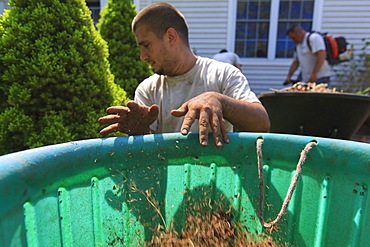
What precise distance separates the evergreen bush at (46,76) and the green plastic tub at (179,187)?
1308mm

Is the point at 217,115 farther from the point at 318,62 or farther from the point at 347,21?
the point at 347,21

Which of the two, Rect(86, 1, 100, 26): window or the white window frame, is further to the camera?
Rect(86, 1, 100, 26): window

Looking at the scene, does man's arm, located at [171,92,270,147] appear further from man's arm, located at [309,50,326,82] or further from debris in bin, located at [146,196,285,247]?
man's arm, located at [309,50,326,82]

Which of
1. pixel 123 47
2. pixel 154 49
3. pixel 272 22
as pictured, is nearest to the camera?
pixel 154 49

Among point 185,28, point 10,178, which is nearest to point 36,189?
point 10,178

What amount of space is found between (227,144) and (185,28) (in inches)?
49.1

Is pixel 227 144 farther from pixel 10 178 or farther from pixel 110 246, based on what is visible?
pixel 10 178

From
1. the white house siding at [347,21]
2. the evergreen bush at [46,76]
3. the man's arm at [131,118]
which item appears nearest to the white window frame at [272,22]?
the white house siding at [347,21]

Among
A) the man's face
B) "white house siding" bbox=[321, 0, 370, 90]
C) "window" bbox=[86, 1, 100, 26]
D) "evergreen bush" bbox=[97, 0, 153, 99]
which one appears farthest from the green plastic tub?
"window" bbox=[86, 1, 100, 26]

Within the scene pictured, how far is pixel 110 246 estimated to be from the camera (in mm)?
968

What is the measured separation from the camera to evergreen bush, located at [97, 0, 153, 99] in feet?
12.9

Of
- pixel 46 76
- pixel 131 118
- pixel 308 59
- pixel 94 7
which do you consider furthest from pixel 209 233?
pixel 94 7

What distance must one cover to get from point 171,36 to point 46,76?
1022mm

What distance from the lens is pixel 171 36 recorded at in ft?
6.06
